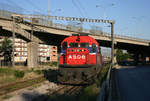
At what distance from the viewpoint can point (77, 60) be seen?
13.2 metres

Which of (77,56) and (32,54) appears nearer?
(77,56)

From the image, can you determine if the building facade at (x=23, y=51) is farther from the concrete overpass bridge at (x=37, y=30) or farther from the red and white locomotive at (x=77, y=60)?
Answer: the red and white locomotive at (x=77, y=60)

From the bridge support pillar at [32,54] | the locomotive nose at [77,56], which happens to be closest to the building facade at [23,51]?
the bridge support pillar at [32,54]

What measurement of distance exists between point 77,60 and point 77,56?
30 cm

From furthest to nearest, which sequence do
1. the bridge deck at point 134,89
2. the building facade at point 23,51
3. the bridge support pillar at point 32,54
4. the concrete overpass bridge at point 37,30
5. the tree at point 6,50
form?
the building facade at point 23,51
the tree at point 6,50
the bridge support pillar at point 32,54
the concrete overpass bridge at point 37,30
the bridge deck at point 134,89

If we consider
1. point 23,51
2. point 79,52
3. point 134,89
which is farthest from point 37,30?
point 23,51

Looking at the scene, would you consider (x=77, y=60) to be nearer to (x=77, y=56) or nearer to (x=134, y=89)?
(x=77, y=56)

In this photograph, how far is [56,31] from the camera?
33188 mm

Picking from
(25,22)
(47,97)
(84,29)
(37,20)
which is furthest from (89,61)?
(84,29)

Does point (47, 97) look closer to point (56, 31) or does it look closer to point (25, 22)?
point (25, 22)

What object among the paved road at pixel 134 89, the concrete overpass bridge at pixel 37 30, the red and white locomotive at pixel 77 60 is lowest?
the paved road at pixel 134 89

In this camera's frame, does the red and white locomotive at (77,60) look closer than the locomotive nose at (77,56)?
Yes

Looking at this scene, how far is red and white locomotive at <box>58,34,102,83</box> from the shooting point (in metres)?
11.9

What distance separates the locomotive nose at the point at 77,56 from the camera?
13062 mm
